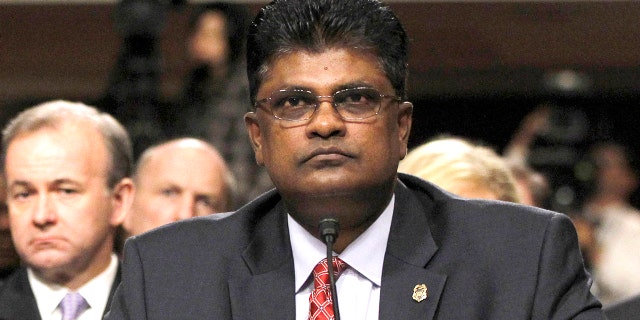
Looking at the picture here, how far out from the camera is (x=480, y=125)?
829cm

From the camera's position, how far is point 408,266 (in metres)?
2.76

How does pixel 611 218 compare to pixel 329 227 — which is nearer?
pixel 329 227

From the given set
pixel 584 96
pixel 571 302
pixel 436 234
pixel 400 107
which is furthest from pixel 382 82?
pixel 584 96

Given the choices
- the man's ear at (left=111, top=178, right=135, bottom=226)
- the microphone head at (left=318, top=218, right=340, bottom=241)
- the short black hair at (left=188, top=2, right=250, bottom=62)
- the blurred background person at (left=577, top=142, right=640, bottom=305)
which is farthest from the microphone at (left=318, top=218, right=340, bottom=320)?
the blurred background person at (left=577, top=142, right=640, bottom=305)

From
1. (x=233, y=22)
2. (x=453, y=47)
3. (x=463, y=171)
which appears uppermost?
(x=233, y=22)

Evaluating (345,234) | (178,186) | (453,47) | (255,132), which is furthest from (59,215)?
→ (453,47)

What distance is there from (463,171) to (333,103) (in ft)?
4.37

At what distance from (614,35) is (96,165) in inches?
187

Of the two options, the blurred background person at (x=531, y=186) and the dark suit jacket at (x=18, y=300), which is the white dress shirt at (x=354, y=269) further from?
the blurred background person at (x=531, y=186)

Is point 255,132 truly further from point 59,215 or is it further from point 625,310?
point 625,310

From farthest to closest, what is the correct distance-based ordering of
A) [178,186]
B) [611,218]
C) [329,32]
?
[611,218], [178,186], [329,32]

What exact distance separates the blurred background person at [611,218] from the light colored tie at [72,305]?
345cm

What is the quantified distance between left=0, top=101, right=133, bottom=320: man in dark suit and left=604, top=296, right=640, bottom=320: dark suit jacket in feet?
4.68

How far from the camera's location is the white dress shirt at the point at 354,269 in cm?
275
